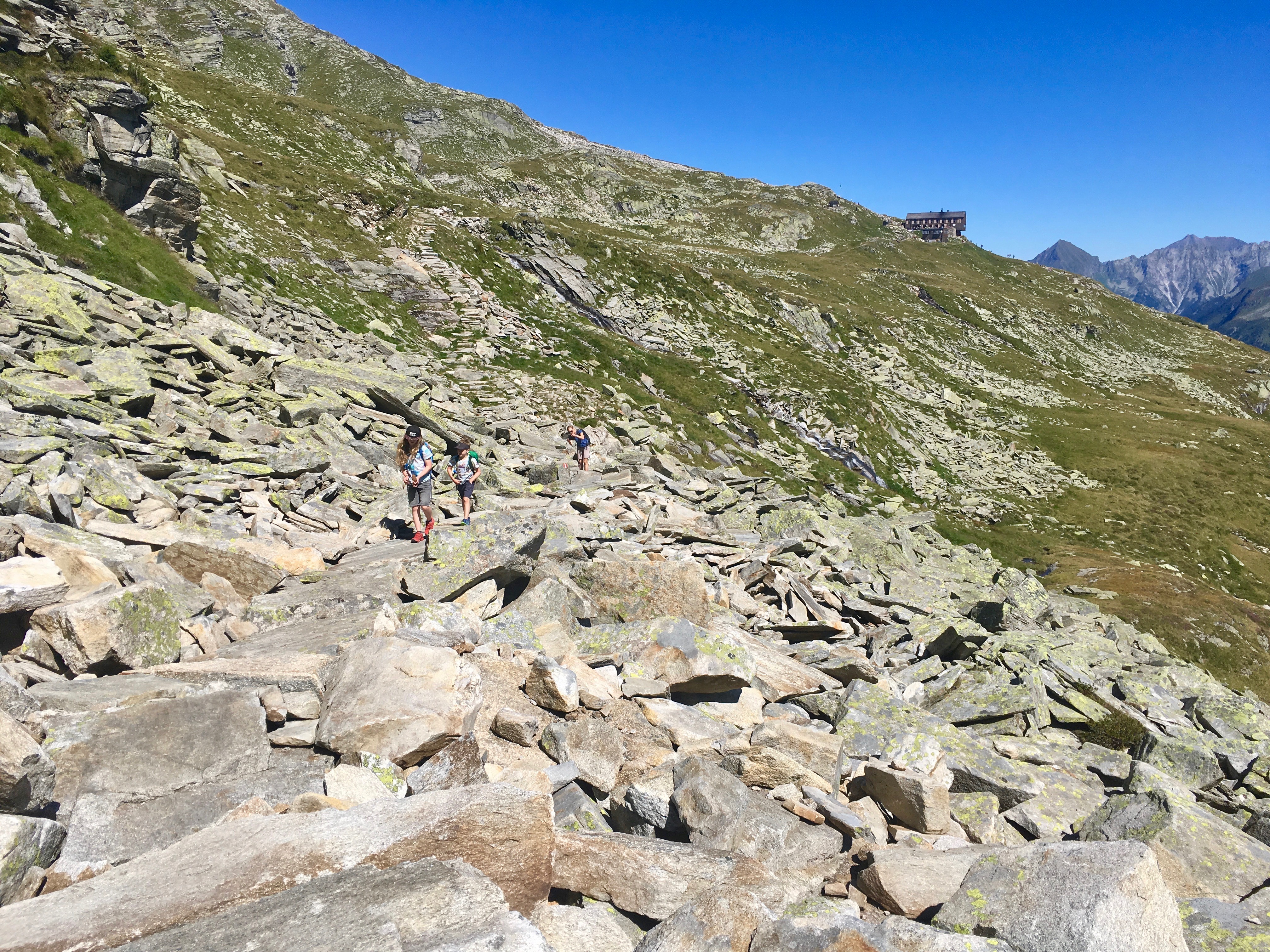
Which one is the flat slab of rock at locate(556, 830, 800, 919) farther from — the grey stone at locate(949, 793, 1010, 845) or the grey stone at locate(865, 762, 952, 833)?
the grey stone at locate(949, 793, 1010, 845)

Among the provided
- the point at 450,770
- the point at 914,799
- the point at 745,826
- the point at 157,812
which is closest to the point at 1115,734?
the point at 914,799

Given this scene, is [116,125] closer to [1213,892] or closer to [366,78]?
[1213,892]

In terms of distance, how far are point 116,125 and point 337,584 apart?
93.1ft

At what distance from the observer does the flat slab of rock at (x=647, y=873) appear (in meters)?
5.12

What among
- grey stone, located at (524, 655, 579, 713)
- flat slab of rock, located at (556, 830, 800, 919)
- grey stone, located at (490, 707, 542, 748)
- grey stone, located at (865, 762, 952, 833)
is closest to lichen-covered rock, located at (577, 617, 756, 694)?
grey stone, located at (524, 655, 579, 713)

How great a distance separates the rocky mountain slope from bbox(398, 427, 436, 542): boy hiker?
2.44ft

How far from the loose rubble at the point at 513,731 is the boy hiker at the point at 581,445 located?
10050mm

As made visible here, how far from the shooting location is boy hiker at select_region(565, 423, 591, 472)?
26297 mm

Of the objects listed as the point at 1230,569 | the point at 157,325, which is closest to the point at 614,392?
the point at 157,325

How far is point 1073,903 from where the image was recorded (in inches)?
170

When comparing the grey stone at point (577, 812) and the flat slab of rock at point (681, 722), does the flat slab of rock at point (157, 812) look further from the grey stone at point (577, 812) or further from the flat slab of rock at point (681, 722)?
the flat slab of rock at point (681, 722)

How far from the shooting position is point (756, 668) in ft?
33.0

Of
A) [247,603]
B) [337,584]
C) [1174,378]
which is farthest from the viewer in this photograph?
Answer: [1174,378]

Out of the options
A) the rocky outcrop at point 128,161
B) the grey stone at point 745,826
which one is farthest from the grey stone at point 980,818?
the rocky outcrop at point 128,161
